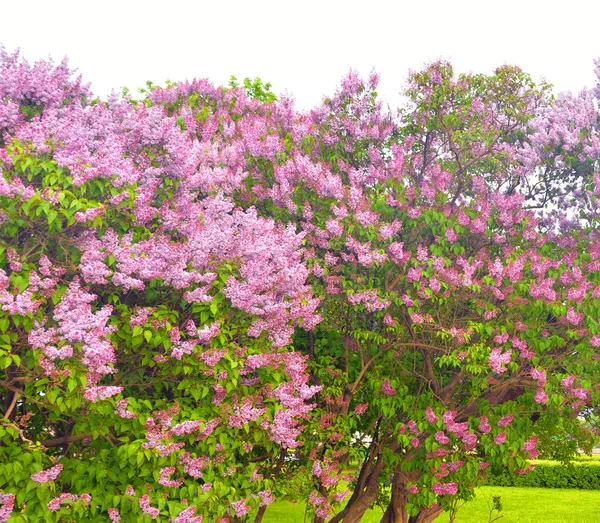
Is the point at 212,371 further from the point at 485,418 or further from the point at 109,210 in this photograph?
the point at 485,418

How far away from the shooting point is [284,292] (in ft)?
26.7

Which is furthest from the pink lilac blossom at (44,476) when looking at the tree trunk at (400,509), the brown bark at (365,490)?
the tree trunk at (400,509)

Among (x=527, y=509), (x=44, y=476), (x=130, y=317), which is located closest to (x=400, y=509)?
(x=130, y=317)

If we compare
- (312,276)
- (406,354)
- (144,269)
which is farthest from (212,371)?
(406,354)

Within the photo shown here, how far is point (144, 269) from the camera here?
7.03 meters

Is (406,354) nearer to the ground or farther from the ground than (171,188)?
nearer to the ground

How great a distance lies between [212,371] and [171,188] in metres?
2.33

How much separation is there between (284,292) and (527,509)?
19.7 meters

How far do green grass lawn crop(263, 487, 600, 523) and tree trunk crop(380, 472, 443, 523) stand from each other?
534 centimetres

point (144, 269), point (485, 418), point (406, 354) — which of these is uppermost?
point (144, 269)

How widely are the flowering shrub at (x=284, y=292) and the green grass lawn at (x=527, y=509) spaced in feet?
28.3

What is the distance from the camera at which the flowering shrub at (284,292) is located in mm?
6926

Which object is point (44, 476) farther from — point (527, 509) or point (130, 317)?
point (527, 509)

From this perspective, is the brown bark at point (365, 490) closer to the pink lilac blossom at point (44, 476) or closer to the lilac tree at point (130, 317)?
the lilac tree at point (130, 317)
